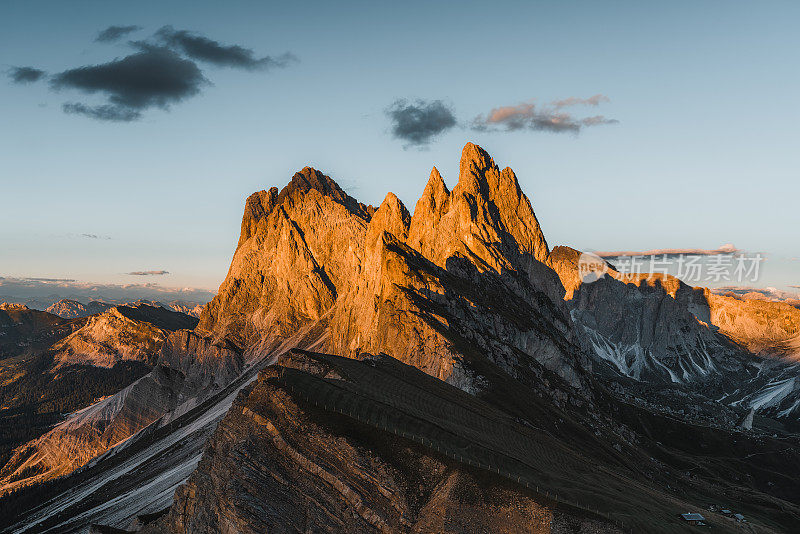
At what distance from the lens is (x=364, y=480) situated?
161 ft

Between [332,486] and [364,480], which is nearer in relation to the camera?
[332,486]

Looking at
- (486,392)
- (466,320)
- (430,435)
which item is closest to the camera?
(430,435)

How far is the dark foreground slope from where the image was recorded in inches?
1815

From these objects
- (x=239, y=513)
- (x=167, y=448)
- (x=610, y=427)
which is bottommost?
(x=167, y=448)

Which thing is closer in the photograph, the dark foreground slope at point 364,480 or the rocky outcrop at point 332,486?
the rocky outcrop at point 332,486

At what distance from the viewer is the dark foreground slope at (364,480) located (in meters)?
46.1

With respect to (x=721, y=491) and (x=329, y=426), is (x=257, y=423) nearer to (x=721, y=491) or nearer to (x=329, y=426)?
(x=329, y=426)

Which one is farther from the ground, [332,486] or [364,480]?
[364,480]

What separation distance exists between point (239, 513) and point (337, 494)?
8.71 metres

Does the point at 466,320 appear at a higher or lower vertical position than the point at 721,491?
higher

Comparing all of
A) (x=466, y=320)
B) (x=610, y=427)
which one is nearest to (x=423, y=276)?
(x=466, y=320)

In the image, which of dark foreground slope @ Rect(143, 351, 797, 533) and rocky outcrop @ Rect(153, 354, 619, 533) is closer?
rocky outcrop @ Rect(153, 354, 619, 533)

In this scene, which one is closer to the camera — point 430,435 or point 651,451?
point 430,435

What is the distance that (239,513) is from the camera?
4647cm
